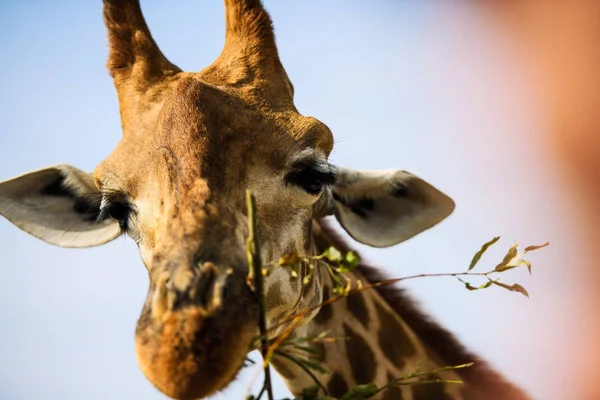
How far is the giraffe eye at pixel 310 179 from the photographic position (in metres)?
3.52

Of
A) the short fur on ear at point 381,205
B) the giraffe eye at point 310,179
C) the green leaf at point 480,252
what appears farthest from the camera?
the short fur on ear at point 381,205

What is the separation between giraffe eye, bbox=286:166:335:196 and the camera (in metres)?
3.52

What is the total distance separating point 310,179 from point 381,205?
1.03m


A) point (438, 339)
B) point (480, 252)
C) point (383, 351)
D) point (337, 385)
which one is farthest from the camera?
point (438, 339)

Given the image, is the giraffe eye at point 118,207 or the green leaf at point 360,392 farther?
the giraffe eye at point 118,207

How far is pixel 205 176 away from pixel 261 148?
54cm

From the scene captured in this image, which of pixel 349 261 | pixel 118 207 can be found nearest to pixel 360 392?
pixel 349 261

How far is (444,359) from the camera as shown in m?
4.82

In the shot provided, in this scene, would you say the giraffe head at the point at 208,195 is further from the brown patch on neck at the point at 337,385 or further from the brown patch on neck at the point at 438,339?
the brown patch on neck at the point at 337,385

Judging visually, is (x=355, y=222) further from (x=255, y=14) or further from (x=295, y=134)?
(x=255, y=14)

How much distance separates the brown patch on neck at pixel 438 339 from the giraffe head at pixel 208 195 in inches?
24.1

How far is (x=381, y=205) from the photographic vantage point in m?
4.49

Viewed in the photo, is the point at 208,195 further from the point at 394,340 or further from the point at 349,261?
the point at 394,340

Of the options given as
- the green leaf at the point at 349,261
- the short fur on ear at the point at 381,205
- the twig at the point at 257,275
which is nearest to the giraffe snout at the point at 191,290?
the twig at the point at 257,275
